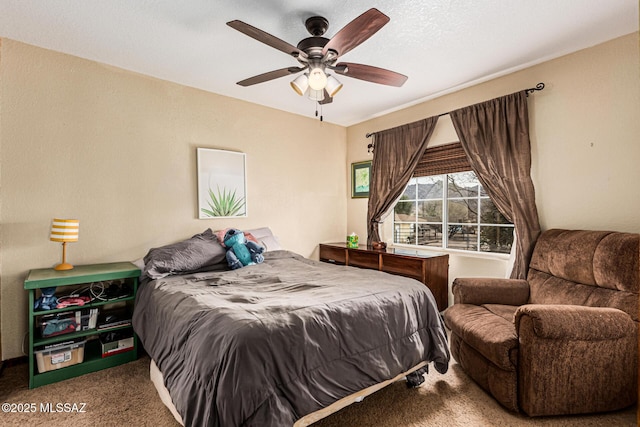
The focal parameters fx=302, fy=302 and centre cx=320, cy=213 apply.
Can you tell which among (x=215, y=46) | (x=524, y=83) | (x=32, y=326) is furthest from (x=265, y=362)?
(x=524, y=83)

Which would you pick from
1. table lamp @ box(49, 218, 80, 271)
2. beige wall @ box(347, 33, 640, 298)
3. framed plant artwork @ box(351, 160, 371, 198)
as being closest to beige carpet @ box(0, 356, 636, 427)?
table lamp @ box(49, 218, 80, 271)

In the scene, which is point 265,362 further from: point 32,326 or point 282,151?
point 282,151

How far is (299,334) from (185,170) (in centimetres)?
252

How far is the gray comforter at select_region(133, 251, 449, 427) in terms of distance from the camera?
1331 millimetres

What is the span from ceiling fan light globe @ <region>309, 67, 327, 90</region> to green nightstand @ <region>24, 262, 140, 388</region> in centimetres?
213

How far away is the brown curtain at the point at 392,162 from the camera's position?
3.79 meters

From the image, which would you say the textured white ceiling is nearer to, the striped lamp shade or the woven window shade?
the woven window shade

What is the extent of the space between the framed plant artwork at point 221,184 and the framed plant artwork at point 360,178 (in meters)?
1.79

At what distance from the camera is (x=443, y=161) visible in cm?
362

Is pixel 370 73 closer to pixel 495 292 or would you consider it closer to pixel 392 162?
pixel 392 162

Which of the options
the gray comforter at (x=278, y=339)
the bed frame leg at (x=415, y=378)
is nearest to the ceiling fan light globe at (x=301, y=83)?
the gray comforter at (x=278, y=339)

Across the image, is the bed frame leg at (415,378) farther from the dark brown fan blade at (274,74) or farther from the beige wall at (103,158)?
the beige wall at (103,158)

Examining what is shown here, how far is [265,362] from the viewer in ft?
4.54

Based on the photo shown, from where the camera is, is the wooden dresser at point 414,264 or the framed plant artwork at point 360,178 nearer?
the wooden dresser at point 414,264
